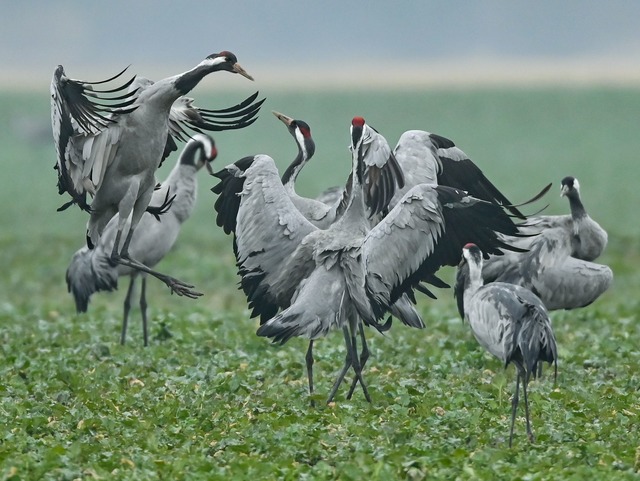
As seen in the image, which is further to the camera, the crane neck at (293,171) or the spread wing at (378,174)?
the crane neck at (293,171)

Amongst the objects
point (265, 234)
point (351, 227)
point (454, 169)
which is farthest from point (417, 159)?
point (265, 234)

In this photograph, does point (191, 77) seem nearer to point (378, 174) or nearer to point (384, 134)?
point (378, 174)

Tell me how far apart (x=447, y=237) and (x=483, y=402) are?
970 millimetres

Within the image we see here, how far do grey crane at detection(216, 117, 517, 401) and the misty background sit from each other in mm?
82495

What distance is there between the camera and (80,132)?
8125 millimetres

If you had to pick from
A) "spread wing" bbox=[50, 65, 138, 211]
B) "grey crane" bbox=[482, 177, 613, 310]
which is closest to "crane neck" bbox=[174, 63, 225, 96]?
"spread wing" bbox=[50, 65, 138, 211]

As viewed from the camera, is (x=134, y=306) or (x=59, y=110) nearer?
(x=59, y=110)

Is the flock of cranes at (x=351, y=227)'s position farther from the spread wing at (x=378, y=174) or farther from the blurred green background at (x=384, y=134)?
the blurred green background at (x=384, y=134)

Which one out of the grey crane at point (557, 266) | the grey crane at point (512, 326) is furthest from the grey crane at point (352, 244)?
the grey crane at point (557, 266)

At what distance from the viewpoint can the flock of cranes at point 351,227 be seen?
7473mm

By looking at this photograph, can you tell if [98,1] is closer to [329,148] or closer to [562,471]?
[329,148]

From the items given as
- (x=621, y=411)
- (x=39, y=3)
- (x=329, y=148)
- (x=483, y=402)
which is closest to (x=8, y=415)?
(x=483, y=402)

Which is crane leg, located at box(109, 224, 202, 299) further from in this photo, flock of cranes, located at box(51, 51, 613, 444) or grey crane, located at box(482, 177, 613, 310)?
grey crane, located at box(482, 177, 613, 310)

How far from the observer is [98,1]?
336ft
